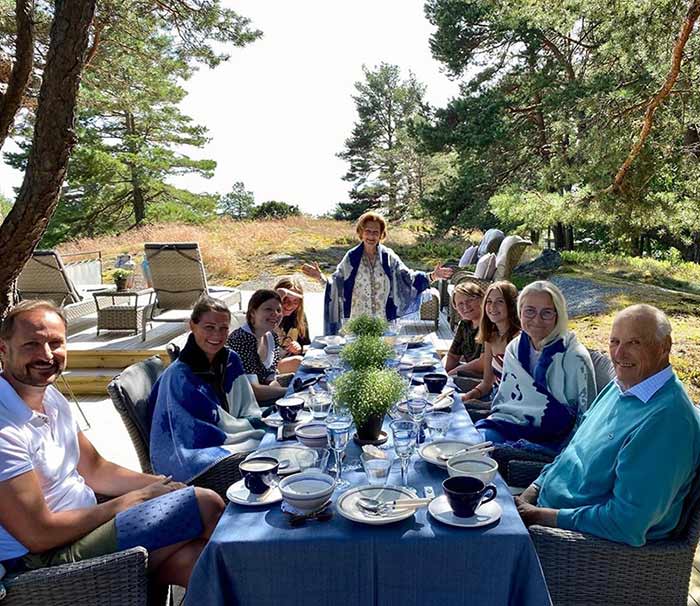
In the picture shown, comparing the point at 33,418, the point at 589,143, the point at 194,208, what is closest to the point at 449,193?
the point at 589,143

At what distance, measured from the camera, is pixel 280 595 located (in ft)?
4.49

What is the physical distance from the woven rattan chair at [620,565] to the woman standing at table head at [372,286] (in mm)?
2778

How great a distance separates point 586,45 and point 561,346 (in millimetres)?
13453

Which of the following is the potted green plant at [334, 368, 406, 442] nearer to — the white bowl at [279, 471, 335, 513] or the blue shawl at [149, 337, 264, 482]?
the white bowl at [279, 471, 335, 513]

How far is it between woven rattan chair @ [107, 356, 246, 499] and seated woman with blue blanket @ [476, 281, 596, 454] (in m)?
1.11

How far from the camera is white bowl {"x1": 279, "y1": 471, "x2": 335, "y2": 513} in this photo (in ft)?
4.79

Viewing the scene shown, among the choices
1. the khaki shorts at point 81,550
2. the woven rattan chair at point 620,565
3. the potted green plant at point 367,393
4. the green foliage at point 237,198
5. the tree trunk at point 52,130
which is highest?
the green foliage at point 237,198

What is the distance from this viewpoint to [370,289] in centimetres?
432

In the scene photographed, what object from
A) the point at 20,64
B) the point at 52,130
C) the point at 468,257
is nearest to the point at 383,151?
the point at 468,257

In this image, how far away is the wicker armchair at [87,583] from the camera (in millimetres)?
1421

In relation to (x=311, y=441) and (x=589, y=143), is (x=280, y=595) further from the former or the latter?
(x=589, y=143)

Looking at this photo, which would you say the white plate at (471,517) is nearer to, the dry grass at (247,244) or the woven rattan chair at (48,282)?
the woven rattan chair at (48,282)

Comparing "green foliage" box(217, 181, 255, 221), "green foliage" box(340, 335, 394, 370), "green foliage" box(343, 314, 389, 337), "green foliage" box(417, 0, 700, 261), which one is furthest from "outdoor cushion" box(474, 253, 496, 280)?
"green foliage" box(217, 181, 255, 221)

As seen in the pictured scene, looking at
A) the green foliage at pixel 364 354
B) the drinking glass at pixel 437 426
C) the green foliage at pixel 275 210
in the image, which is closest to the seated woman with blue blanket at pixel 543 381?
the drinking glass at pixel 437 426
